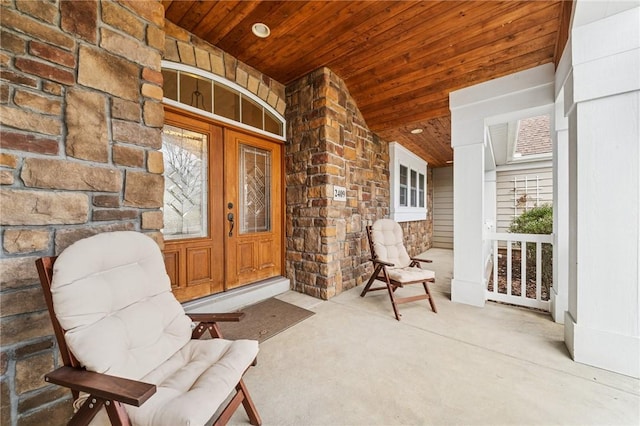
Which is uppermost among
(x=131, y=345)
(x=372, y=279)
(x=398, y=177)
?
(x=398, y=177)

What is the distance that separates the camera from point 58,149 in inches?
50.2

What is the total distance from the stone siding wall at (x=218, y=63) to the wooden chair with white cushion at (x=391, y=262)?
2.15 metres

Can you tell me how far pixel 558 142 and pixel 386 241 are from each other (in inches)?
82.3

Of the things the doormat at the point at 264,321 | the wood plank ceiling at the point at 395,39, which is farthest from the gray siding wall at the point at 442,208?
→ the doormat at the point at 264,321

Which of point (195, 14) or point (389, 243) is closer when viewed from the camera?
point (195, 14)

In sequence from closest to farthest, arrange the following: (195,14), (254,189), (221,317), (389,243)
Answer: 1. (221,317)
2. (195,14)
3. (254,189)
4. (389,243)

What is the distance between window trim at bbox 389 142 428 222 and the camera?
4.63 m

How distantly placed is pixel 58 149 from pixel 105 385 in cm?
120

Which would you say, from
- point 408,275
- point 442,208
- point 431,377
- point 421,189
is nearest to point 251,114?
point 408,275

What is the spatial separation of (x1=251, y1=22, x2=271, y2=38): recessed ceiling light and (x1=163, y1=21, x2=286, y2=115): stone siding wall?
51 centimetres

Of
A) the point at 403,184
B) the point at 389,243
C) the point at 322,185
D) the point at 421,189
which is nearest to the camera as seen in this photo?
the point at 322,185

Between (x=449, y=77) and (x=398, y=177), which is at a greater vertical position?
(x=449, y=77)

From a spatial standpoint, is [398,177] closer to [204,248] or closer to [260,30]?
[260,30]

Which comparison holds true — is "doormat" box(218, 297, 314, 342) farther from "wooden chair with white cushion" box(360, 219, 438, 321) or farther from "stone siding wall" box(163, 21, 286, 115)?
"stone siding wall" box(163, 21, 286, 115)
